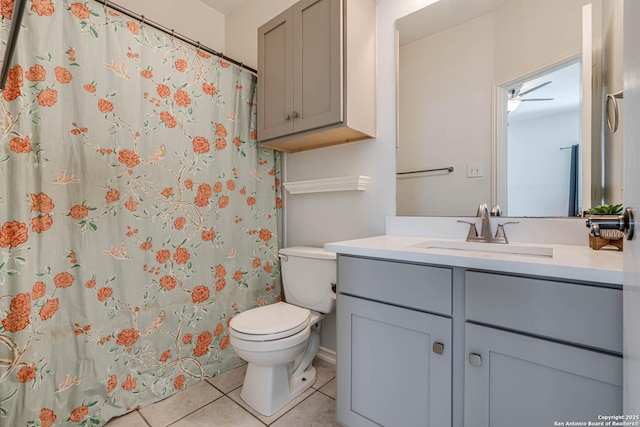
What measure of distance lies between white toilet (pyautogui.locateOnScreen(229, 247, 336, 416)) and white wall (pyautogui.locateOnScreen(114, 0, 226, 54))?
1.90 metres

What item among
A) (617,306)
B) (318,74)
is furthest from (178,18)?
(617,306)

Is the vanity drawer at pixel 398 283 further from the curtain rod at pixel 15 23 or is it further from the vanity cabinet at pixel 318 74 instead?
the curtain rod at pixel 15 23

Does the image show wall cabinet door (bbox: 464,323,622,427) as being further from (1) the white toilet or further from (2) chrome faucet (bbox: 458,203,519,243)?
(1) the white toilet

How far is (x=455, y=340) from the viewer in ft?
3.07

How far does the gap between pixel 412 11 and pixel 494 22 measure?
42 centimetres

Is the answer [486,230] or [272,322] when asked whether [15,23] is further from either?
[486,230]

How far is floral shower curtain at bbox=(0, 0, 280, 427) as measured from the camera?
3.78 feet

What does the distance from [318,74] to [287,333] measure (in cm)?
134

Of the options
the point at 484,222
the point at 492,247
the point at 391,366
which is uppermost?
the point at 484,222

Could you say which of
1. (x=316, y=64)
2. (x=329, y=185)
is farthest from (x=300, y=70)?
(x=329, y=185)

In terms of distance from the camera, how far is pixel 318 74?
1.53m

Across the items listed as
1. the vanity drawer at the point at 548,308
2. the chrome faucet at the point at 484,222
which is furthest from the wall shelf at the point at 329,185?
the vanity drawer at the point at 548,308

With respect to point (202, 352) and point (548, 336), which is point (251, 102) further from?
point (548, 336)

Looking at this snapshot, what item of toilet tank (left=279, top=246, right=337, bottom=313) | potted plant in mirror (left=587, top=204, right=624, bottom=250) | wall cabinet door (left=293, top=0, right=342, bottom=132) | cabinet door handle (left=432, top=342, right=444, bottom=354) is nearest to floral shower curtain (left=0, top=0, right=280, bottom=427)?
toilet tank (left=279, top=246, right=337, bottom=313)
